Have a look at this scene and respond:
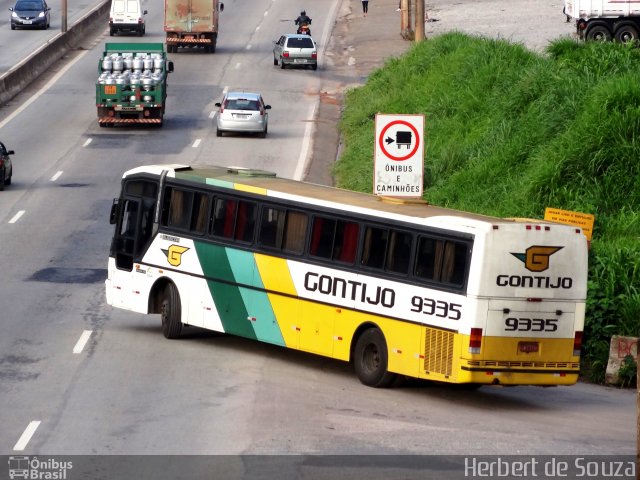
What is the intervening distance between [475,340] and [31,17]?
62.8 m

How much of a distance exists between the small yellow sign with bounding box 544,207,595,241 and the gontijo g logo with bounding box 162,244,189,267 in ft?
20.3

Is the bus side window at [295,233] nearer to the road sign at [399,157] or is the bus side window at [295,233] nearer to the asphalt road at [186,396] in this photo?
the road sign at [399,157]

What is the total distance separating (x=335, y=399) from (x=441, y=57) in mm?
A: 31487

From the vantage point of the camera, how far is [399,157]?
2391 cm

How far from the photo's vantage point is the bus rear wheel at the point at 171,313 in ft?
80.2

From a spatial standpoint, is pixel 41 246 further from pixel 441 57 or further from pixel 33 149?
pixel 441 57

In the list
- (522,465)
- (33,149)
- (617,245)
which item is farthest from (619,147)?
(33,149)

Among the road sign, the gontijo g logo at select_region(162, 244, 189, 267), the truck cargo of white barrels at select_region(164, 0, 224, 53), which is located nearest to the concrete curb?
the truck cargo of white barrels at select_region(164, 0, 224, 53)

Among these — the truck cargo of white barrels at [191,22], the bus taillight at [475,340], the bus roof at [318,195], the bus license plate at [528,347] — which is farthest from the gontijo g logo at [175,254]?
the truck cargo of white barrels at [191,22]

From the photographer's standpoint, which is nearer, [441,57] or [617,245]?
[617,245]

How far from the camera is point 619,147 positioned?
102ft

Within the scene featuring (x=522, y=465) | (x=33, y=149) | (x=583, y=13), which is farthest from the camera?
(x=583, y=13)

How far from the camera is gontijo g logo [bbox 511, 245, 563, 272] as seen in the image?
2014cm

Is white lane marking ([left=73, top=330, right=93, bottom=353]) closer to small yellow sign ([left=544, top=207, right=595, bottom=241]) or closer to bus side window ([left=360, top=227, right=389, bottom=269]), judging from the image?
bus side window ([left=360, top=227, right=389, bottom=269])
